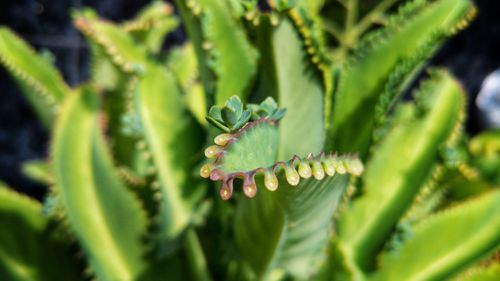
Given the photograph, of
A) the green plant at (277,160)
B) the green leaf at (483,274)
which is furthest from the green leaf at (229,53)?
the green leaf at (483,274)

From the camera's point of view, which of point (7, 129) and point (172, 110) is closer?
point (172, 110)

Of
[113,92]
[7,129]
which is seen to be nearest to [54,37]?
[7,129]

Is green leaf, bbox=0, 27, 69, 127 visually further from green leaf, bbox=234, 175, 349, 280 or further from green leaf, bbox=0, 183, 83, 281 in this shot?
green leaf, bbox=234, 175, 349, 280

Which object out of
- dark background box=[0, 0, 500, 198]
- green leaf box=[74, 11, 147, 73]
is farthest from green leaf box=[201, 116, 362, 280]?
dark background box=[0, 0, 500, 198]

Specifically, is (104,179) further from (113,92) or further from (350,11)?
(350,11)

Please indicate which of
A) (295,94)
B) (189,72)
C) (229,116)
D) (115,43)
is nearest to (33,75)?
(115,43)

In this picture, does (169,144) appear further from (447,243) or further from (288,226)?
(447,243)
